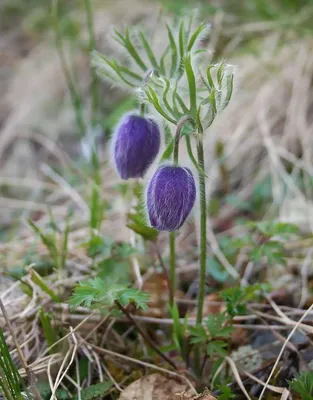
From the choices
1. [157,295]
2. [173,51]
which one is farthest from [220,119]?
[173,51]

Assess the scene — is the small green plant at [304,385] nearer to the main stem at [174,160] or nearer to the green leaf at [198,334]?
the green leaf at [198,334]

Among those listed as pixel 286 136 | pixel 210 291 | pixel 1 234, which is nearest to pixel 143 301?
pixel 210 291

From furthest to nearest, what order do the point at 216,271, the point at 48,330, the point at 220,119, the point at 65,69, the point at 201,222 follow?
the point at 220,119, the point at 65,69, the point at 216,271, the point at 48,330, the point at 201,222

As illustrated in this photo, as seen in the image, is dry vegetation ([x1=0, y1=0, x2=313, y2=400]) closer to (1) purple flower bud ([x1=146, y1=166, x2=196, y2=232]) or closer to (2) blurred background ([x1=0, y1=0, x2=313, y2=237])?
(2) blurred background ([x1=0, y1=0, x2=313, y2=237])

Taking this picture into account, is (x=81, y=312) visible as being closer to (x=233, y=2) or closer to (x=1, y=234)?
(x=1, y=234)

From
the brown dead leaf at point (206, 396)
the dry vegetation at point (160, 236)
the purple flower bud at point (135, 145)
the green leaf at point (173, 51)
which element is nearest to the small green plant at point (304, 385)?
the dry vegetation at point (160, 236)

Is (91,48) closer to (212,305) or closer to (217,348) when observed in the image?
(212,305)

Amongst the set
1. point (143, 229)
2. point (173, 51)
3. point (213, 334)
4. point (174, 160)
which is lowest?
point (213, 334)
